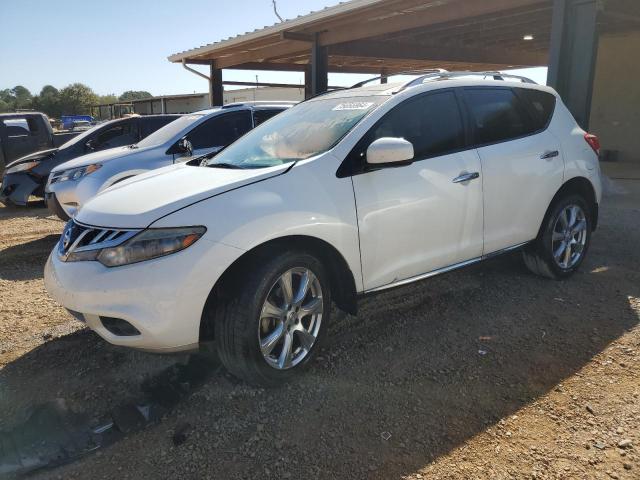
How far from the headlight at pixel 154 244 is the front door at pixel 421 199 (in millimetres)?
1065

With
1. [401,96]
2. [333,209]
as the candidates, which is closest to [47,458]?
[333,209]

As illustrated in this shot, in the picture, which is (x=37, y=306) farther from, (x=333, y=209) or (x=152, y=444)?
(x=333, y=209)

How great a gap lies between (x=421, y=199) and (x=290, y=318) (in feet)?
3.97

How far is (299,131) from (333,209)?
3.01 feet

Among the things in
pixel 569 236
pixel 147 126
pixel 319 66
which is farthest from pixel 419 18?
pixel 569 236

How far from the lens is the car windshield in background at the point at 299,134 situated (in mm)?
3367

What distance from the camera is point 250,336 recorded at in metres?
2.75

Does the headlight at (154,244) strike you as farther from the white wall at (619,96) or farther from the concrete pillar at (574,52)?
the white wall at (619,96)

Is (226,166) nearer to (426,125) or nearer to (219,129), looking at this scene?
(426,125)

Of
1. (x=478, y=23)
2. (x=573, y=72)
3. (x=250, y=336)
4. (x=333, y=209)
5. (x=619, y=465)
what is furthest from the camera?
(x=478, y=23)

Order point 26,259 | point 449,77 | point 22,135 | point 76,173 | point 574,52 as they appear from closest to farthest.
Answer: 1. point 449,77
2. point 26,259
3. point 76,173
4. point 574,52
5. point 22,135

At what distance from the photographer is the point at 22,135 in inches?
436

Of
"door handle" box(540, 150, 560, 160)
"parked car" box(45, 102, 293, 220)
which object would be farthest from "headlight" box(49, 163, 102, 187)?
"door handle" box(540, 150, 560, 160)

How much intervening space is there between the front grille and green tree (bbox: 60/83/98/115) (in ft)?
198
